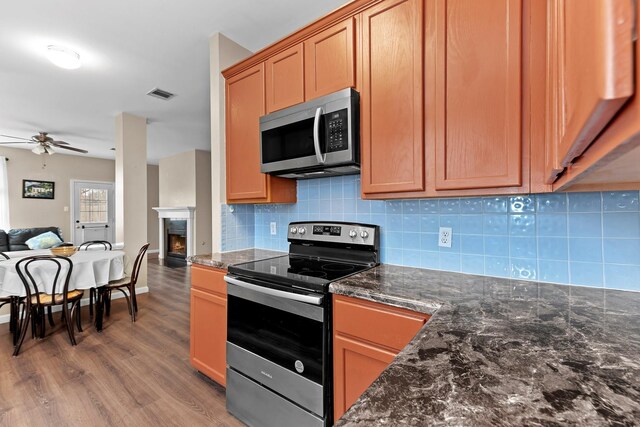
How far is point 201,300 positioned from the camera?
209cm

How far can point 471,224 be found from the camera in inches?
62.1

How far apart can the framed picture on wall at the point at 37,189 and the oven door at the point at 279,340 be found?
24.4 ft

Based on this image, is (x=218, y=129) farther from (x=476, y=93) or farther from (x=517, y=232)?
(x=517, y=232)

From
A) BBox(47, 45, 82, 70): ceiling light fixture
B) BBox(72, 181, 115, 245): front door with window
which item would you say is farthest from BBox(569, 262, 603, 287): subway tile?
BBox(72, 181, 115, 245): front door with window

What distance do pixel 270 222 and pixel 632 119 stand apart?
234 cm

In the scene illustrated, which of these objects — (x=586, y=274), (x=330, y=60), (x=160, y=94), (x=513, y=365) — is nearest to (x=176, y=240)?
(x=160, y=94)

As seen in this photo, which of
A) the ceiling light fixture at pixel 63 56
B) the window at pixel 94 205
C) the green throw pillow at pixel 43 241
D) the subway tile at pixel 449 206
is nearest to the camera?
the subway tile at pixel 449 206

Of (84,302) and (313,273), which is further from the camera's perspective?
(84,302)

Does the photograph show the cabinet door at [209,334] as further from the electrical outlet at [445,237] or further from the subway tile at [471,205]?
the subway tile at [471,205]

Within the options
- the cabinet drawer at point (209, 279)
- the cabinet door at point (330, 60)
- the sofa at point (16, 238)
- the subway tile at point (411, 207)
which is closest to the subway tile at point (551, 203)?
the subway tile at point (411, 207)

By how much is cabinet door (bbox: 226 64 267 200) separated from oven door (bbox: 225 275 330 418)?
754mm

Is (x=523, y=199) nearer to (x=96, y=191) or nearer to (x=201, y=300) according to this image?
(x=201, y=300)

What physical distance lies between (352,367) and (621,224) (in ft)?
4.37

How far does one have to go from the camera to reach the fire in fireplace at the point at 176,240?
6.86 m
